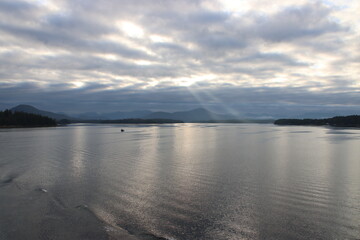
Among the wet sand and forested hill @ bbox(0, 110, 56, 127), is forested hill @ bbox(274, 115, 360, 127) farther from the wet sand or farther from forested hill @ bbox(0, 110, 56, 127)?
the wet sand

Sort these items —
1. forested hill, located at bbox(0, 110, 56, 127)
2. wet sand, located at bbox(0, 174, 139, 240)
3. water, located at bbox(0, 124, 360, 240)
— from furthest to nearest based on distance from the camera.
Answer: forested hill, located at bbox(0, 110, 56, 127), water, located at bbox(0, 124, 360, 240), wet sand, located at bbox(0, 174, 139, 240)

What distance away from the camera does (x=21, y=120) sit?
334 feet

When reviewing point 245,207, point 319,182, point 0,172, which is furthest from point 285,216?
point 0,172

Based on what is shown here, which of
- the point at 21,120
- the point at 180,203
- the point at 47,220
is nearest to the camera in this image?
the point at 47,220

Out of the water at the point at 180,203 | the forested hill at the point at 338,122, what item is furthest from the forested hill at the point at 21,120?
the forested hill at the point at 338,122

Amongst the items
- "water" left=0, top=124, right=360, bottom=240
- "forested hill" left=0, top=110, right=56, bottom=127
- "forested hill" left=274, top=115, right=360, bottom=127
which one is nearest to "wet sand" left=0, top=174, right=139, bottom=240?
"water" left=0, top=124, right=360, bottom=240

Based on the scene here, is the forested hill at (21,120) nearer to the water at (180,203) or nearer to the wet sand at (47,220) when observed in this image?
the water at (180,203)

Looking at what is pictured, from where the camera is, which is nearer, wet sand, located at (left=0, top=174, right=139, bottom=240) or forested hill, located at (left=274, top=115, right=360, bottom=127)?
wet sand, located at (left=0, top=174, right=139, bottom=240)

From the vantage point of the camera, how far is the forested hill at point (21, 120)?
320 ft

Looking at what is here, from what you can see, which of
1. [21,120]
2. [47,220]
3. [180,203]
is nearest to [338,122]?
[21,120]

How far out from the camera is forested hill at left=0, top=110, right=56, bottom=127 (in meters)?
97.4

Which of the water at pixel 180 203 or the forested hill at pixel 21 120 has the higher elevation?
the forested hill at pixel 21 120

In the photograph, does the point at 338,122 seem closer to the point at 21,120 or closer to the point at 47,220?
the point at 21,120

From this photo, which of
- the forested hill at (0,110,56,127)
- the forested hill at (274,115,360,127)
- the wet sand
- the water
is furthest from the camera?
the forested hill at (274,115,360,127)
